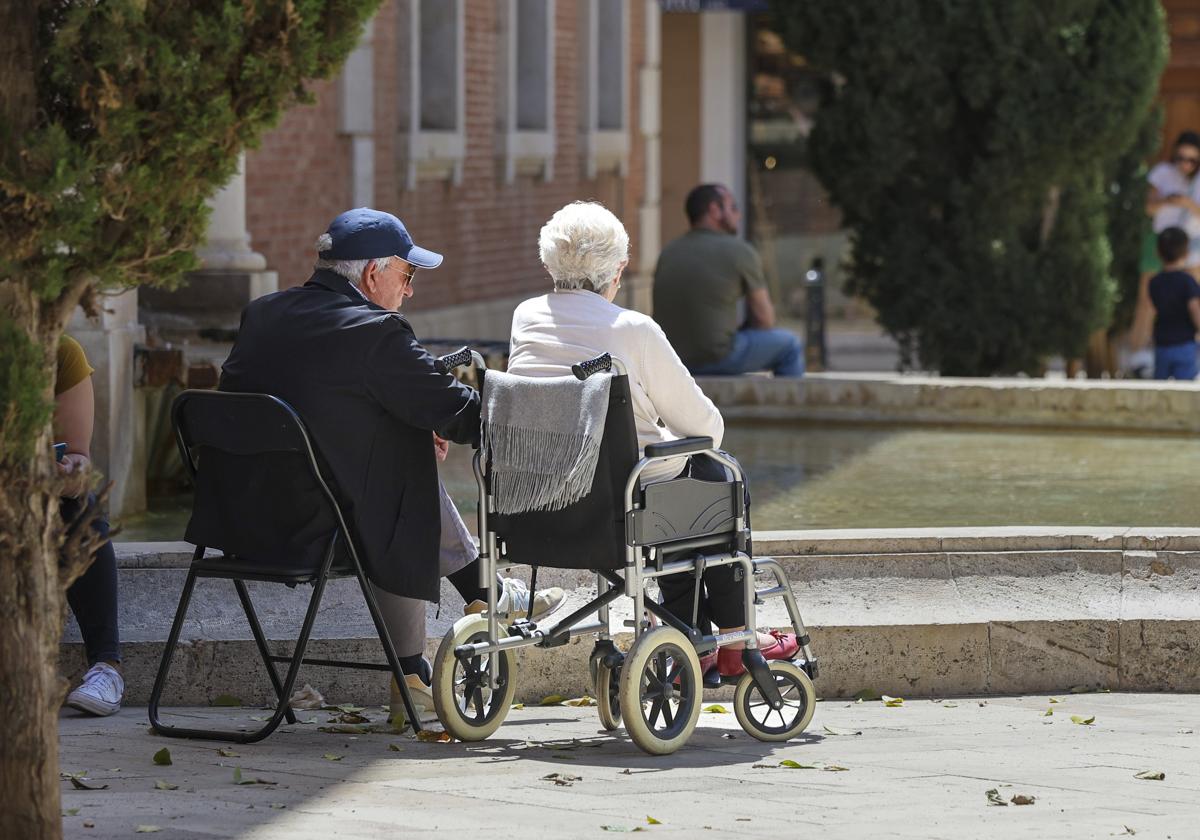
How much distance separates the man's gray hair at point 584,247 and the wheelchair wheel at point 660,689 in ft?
3.23

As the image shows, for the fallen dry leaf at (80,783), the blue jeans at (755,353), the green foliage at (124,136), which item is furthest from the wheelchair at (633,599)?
the blue jeans at (755,353)

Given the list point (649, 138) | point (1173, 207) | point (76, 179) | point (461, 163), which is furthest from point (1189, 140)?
point (76, 179)

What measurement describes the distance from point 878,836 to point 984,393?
6.83 m

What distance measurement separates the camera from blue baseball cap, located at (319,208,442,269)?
20.9ft

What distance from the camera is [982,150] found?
15.6 meters

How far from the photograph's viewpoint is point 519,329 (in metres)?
6.37

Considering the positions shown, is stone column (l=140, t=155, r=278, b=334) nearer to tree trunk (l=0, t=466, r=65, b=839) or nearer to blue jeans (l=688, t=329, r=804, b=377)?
blue jeans (l=688, t=329, r=804, b=377)

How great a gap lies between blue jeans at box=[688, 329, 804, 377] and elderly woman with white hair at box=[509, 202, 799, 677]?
5957mm

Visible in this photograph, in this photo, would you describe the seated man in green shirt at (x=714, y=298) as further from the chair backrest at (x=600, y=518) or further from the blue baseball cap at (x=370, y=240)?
the chair backrest at (x=600, y=518)

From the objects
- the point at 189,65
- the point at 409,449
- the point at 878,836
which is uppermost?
the point at 189,65

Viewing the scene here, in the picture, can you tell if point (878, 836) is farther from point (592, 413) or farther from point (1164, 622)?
point (1164, 622)

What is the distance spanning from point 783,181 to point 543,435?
1919 centimetres

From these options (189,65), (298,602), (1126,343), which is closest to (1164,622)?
(298,602)

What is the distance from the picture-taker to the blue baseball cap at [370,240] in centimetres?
636
